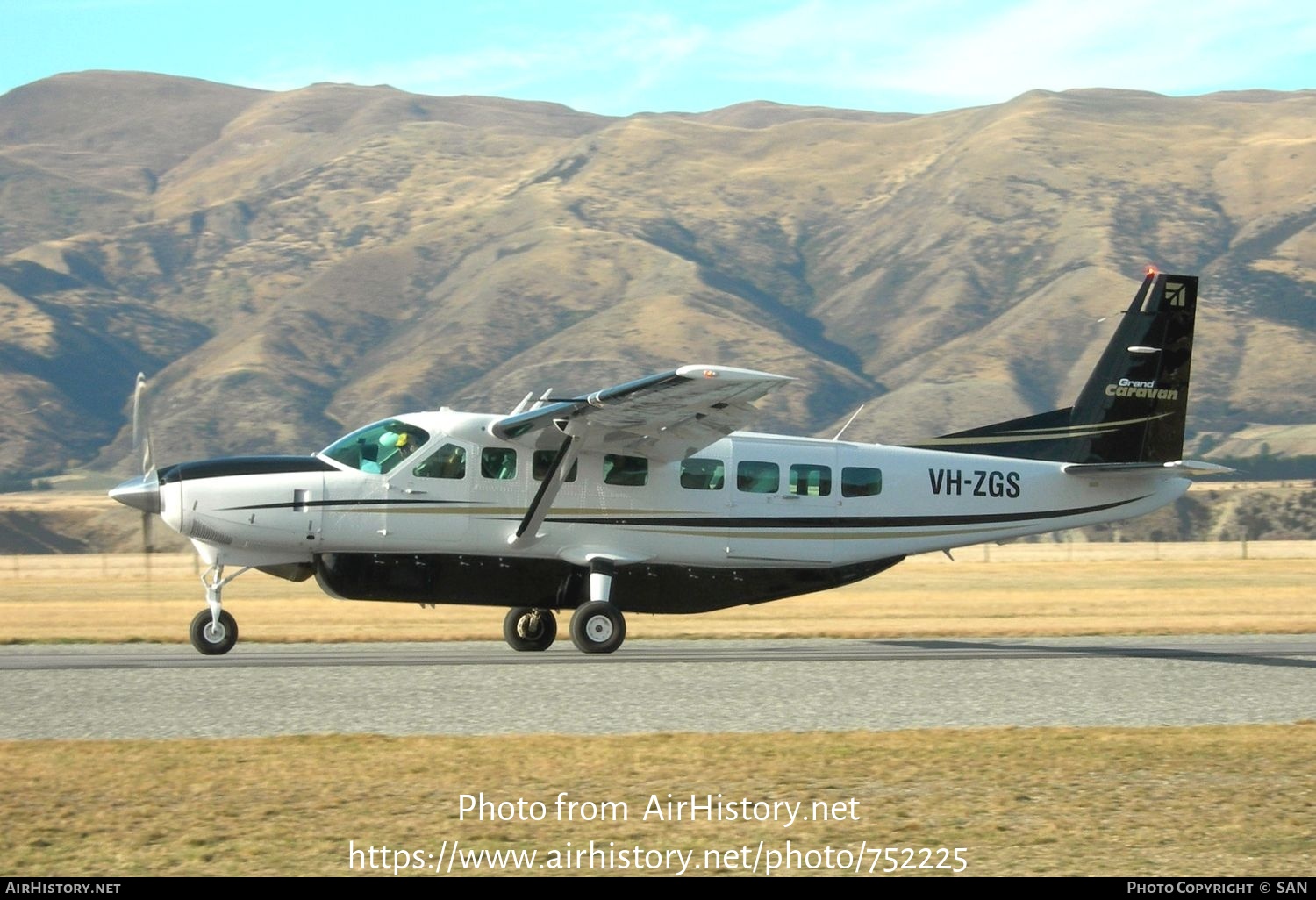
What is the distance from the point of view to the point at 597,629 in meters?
20.7

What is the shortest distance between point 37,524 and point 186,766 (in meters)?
90.4

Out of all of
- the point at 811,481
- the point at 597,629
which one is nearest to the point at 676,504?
the point at 811,481

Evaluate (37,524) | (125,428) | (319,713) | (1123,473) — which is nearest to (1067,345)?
(125,428)

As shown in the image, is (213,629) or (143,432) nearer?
(213,629)

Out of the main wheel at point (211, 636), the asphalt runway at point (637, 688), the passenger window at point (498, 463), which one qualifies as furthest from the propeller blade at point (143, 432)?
the passenger window at point (498, 463)

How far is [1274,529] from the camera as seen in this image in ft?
318

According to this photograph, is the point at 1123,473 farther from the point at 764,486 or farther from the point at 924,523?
the point at 764,486

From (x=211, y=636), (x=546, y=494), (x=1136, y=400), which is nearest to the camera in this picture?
(x=211, y=636)

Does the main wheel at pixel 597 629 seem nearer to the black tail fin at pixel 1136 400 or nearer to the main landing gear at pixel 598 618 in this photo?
the main landing gear at pixel 598 618

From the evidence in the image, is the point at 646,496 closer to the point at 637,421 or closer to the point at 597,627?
the point at 637,421

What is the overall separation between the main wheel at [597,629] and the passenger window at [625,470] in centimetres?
185

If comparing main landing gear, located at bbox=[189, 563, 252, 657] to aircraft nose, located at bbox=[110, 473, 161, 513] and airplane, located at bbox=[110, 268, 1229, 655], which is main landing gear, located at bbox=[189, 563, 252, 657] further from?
aircraft nose, located at bbox=[110, 473, 161, 513]

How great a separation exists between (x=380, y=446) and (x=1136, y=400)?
11690mm

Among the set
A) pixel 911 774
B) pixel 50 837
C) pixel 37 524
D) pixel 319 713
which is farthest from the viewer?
pixel 37 524
